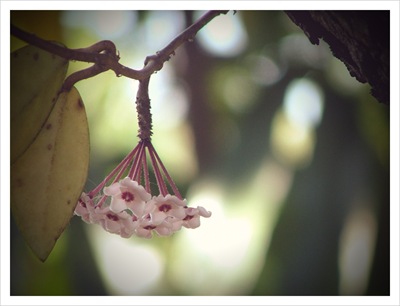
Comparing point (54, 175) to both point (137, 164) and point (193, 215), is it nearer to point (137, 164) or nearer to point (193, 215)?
point (137, 164)

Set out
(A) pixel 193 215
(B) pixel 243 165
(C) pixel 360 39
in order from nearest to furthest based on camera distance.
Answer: (C) pixel 360 39, (A) pixel 193 215, (B) pixel 243 165

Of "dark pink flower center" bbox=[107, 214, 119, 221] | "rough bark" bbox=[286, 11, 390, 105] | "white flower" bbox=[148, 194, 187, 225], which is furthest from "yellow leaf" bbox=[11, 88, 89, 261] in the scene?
"rough bark" bbox=[286, 11, 390, 105]

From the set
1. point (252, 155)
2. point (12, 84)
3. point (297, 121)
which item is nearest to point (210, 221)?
point (252, 155)

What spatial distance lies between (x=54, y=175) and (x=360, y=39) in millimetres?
891

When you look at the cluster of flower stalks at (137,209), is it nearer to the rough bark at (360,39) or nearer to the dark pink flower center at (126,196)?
the dark pink flower center at (126,196)

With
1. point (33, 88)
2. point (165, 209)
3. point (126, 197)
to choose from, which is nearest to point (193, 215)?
point (165, 209)

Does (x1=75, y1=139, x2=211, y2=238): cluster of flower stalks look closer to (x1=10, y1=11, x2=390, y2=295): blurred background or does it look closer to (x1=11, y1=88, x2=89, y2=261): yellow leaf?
(x1=11, y1=88, x2=89, y2=261): yellow leaf

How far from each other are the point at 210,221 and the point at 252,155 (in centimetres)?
25

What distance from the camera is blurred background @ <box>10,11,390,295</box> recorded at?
1.60 metres

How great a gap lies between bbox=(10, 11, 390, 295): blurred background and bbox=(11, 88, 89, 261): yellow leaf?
0.67 feet

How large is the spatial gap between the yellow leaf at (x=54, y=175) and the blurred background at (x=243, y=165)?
20 centimetres

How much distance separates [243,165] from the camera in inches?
63.1

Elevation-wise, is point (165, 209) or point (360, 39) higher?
point (360, 39)

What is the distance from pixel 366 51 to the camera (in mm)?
1232
